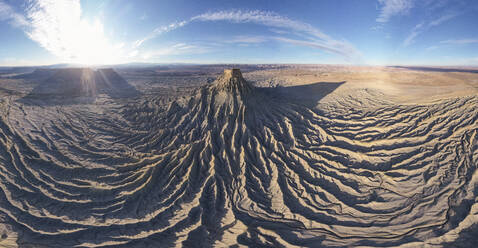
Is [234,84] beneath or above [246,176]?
above

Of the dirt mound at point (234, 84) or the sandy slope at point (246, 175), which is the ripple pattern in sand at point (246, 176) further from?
the dirt mound at point (234, 84)

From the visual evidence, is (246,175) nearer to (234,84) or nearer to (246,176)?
(246,176)

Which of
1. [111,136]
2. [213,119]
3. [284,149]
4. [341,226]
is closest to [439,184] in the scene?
[341,226]

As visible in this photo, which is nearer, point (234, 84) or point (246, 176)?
point (246, 176)

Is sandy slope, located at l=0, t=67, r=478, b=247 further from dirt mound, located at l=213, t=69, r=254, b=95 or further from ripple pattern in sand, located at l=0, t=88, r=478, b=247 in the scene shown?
dirt mound, located at l=213, t=69, r=254, b=95

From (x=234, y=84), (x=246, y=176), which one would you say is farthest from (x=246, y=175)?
(x=234, y=84)

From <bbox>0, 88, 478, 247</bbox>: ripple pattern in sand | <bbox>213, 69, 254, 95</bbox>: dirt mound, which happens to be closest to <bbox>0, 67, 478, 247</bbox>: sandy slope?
<bbox>0, 88, 478, 247</bbox>: ripple pattern in sand

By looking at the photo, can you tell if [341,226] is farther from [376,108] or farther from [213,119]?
[376,108]

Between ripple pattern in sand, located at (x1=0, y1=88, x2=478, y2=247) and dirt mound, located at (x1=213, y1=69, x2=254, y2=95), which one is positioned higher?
dirt mound, located at (x1=213, y1=69, x2=254, y2=95)

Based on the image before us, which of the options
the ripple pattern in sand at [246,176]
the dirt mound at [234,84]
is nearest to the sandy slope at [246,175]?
the ripple pattern in sand at [246,176]

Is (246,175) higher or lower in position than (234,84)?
lower
